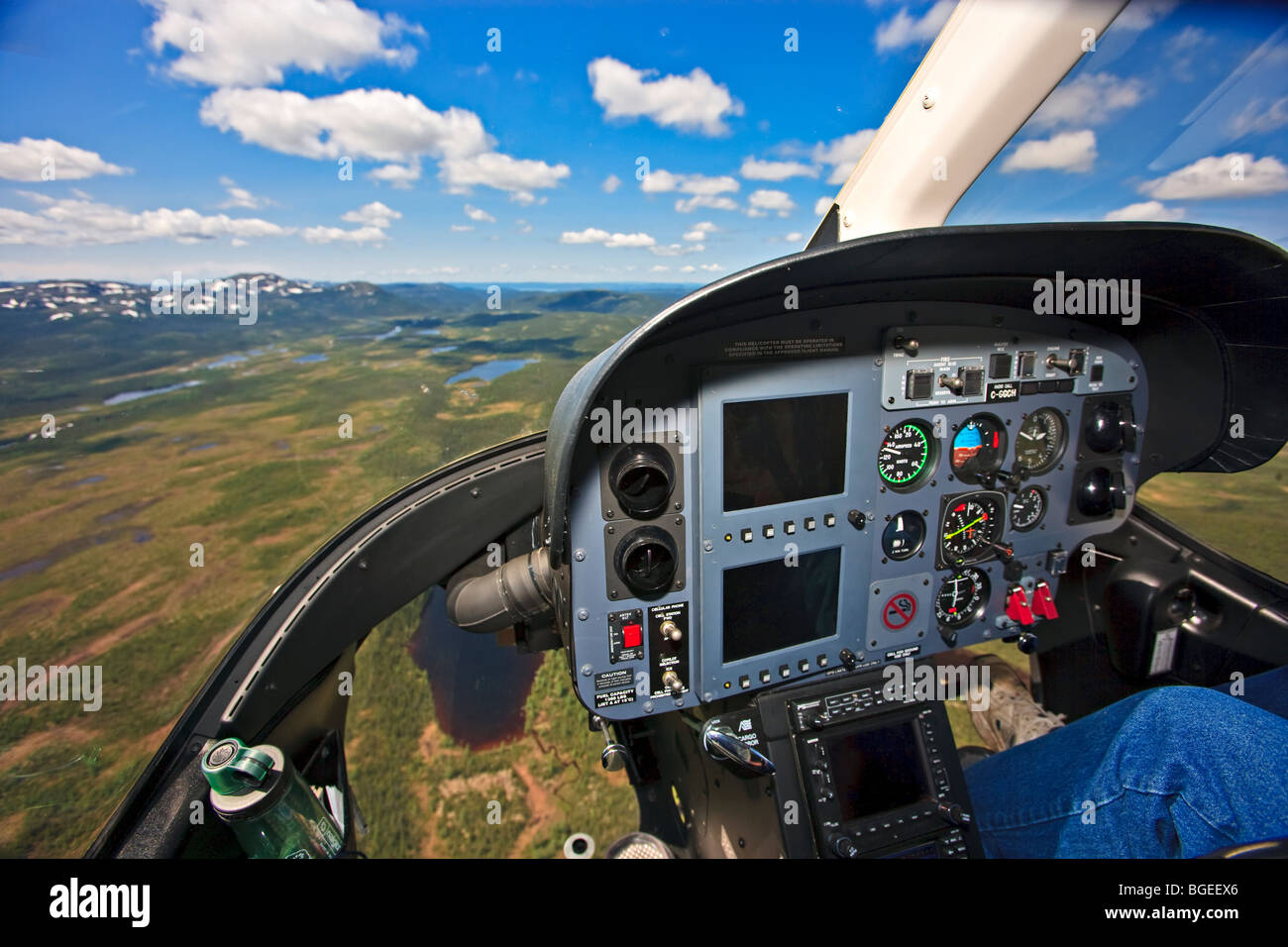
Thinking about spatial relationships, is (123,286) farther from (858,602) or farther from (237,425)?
(858,602)

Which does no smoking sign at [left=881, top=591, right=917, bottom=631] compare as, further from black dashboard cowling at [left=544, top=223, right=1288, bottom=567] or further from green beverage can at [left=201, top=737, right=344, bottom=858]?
green beverage can at [left=201, top=737, right=344, bottom=858]

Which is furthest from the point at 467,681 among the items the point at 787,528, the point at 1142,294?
the point at 1142,294

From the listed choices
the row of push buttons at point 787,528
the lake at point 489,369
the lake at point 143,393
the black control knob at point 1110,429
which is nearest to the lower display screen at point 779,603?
the row of push buttons at point 787,528

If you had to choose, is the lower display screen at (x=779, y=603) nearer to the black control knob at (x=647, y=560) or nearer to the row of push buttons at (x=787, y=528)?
the row of push buttons at (x=787, y=528)

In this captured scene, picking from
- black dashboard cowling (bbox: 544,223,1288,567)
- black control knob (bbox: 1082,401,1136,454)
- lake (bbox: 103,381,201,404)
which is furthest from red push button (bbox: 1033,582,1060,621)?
lake (bbox: 103,381,201,404)

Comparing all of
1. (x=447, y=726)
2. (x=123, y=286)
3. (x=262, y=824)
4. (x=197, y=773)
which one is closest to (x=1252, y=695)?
(x=447, y=726)

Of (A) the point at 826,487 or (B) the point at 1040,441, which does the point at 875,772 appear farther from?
(B) the point at 1040,441
